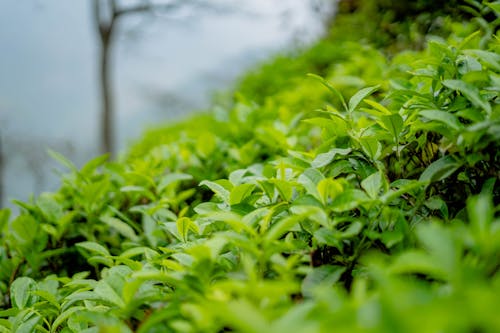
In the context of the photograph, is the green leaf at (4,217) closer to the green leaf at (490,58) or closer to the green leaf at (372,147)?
the green leaf at (372,147)

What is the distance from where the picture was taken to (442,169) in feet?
2.98

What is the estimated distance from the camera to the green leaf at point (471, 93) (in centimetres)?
88

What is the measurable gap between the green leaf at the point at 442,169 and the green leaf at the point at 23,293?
1.12 meters

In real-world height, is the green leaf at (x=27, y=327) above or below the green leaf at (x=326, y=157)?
below

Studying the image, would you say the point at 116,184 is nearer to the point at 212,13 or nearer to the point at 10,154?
the point at 10,154

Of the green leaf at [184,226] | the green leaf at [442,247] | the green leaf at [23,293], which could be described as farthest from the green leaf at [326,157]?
the green leaf at [23,293]

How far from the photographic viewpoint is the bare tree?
8.09 metres

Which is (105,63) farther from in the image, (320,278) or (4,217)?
(320,278)

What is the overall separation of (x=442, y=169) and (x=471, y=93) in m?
0.19

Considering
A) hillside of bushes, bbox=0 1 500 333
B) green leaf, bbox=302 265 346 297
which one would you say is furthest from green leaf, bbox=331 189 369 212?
green leaf, bbox=302 265 346 297

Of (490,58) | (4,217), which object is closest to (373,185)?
(490,58)

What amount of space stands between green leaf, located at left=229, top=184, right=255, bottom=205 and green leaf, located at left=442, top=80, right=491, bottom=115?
1.74 feet

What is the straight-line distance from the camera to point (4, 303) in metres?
1.48

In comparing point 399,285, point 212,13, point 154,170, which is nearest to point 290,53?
point 212,13
